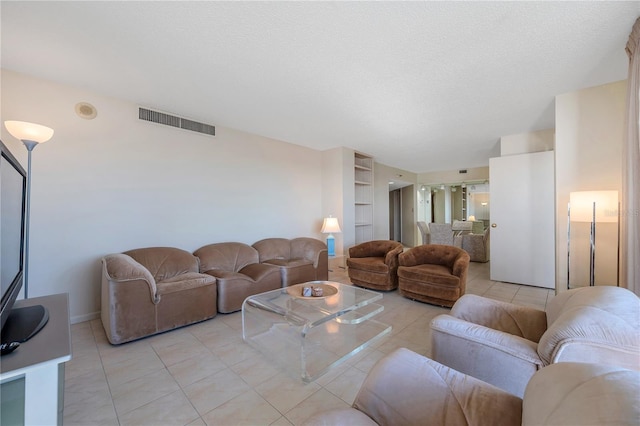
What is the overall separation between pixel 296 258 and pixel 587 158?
408 cm

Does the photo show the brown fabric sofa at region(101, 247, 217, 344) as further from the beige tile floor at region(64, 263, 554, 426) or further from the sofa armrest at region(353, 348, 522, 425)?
the sofa armrest at region(353, 348, 522, 425)

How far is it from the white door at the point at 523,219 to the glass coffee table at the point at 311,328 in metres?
2.94

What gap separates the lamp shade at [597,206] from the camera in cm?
242

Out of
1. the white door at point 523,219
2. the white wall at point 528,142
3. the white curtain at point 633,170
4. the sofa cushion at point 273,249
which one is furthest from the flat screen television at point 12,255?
the white wall at point 528,142

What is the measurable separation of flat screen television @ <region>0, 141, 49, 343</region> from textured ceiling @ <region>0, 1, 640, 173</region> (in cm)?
124

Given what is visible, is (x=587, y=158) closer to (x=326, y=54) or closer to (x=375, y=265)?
(x=375, y=265)

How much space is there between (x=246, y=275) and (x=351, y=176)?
314cm

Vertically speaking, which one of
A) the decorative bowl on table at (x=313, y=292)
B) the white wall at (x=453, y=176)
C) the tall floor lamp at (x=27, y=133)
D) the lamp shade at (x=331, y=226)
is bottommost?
the decorative bowl on table at (x=313, y=292)

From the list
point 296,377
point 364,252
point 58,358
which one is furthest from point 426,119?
point 58,358

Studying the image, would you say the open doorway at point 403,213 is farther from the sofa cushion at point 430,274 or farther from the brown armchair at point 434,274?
the sofa cushion at point 430,274

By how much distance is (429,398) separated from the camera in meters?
1.01

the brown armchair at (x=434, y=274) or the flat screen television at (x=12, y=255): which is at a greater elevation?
the flat screen television at (x=12, y=255)

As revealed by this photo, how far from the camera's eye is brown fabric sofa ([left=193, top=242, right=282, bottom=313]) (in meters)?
3.02

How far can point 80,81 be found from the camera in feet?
8.73
